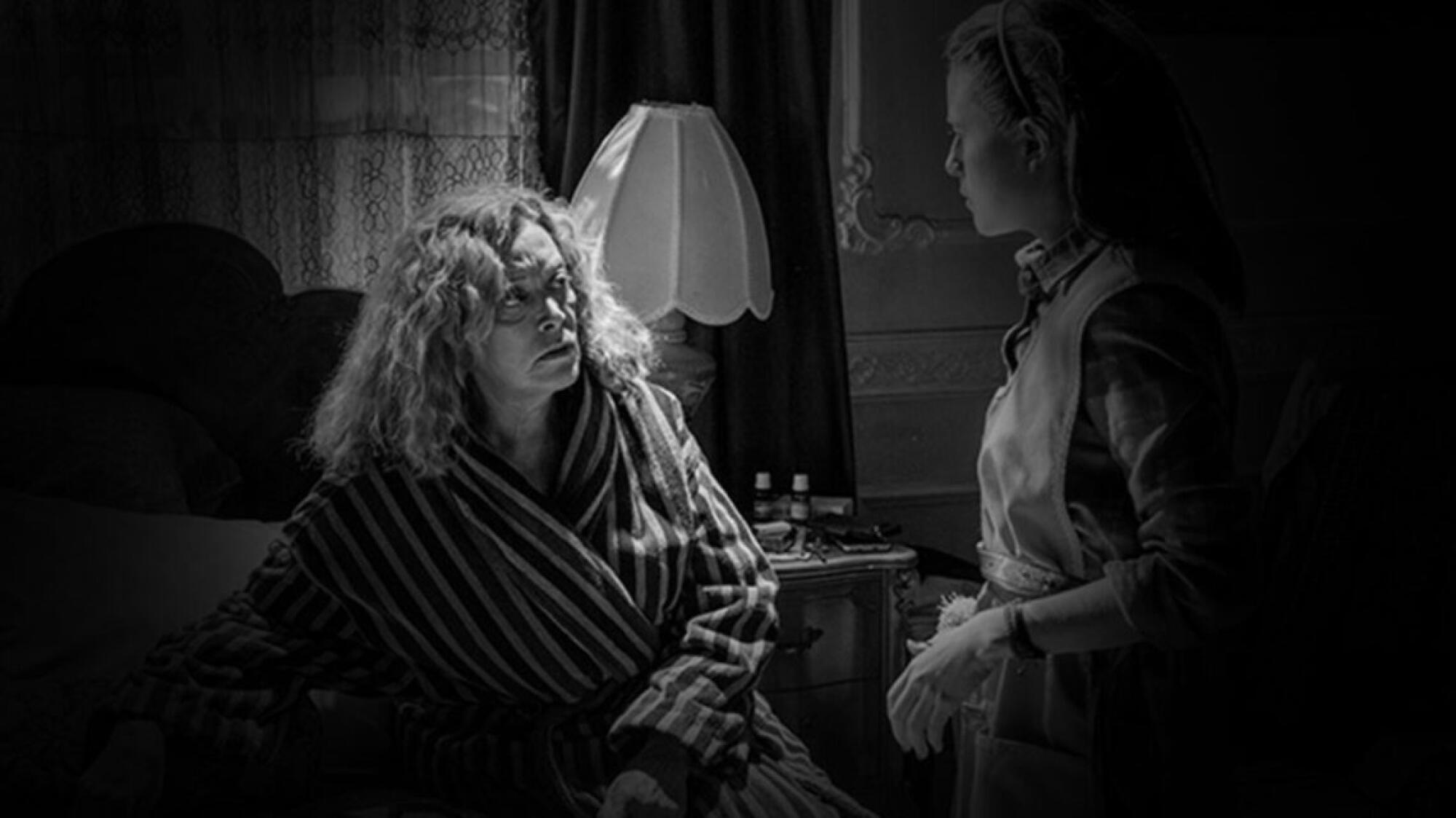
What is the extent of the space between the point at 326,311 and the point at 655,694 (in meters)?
1.00

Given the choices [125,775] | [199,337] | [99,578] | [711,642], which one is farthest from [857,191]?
[125,775]

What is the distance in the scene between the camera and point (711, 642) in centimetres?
172

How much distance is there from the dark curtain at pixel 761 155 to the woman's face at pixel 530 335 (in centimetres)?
91

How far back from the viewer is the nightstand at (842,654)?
2.46 meters

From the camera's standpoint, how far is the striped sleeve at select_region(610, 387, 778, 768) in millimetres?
1649

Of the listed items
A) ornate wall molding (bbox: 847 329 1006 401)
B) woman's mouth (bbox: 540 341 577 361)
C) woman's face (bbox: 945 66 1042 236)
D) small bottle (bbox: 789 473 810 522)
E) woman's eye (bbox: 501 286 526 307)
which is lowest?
small bottle (bbox: 789 473 810 522)

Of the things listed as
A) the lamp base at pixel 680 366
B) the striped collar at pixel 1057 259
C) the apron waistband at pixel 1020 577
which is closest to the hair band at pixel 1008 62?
the striped collar at pixel 1057 259

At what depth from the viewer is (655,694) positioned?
167cm

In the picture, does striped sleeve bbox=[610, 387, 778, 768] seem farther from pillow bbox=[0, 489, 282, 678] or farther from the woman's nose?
pillow bbox=[0, 489, 282, 678]

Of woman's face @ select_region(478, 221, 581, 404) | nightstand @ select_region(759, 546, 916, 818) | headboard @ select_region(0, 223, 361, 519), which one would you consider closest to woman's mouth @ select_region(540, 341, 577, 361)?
woman's face @ select_region(478, 221, 581, 404)

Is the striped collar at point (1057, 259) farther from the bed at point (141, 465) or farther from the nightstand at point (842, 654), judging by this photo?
the nightstand at point (842, 654)

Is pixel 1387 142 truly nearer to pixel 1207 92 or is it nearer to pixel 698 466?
pixel 1207 92

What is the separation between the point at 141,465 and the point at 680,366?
85 cm

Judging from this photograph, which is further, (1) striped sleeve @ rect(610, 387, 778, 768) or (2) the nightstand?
(2) the nightstand
